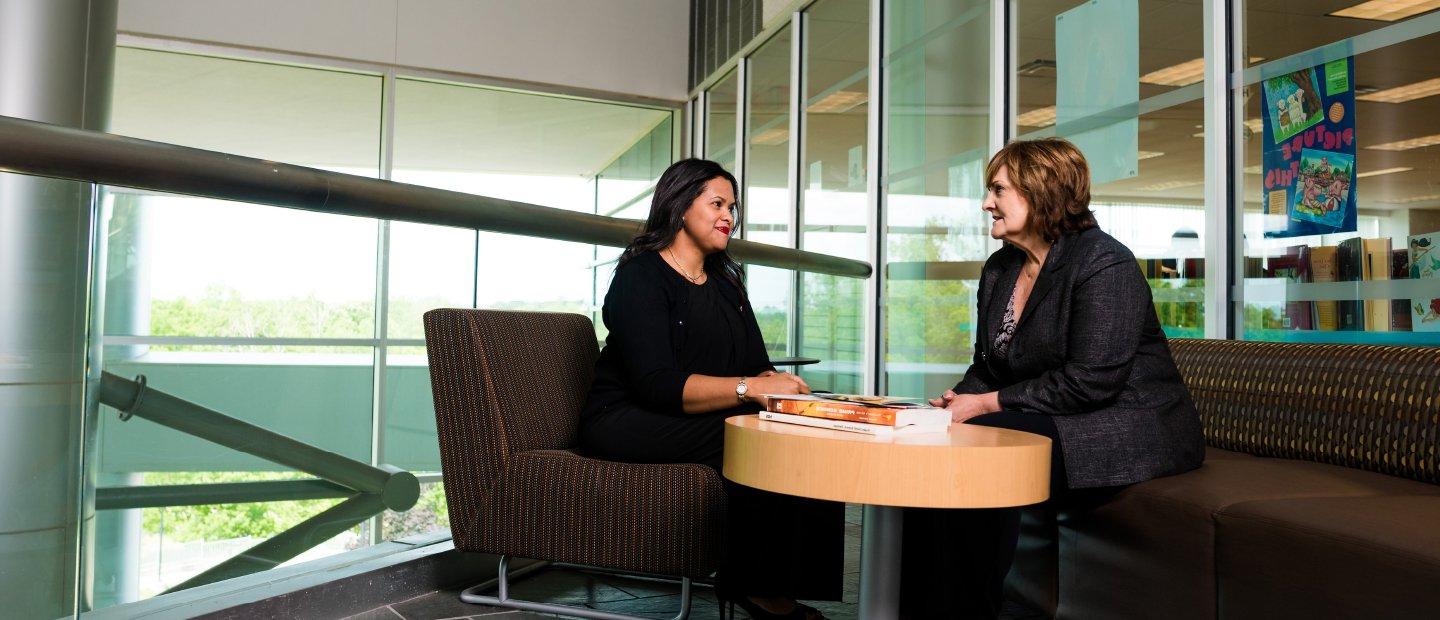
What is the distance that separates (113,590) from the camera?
6.12 ft

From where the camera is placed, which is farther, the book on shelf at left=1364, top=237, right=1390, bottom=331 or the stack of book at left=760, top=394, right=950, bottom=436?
the book on shelf at left=1364, top=237, right=1390, bottom=331

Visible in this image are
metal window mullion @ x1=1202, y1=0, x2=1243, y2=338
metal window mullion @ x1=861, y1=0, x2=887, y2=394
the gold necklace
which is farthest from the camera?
metal window mullion @ x1=861, y1=0, x2=887, y2=394

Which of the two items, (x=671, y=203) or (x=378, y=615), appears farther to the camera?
(x=671, y=203)

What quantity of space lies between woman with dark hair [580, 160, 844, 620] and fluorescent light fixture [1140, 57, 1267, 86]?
1658mm

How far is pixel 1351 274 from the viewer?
2711 mm

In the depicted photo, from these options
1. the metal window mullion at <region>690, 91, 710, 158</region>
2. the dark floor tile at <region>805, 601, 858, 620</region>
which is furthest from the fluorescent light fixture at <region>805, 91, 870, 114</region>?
the dark floor tile at <region>805, 601, 858, 620</region>

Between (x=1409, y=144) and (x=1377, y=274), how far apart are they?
1.07ft

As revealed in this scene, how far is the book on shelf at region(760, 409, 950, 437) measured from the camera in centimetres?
164

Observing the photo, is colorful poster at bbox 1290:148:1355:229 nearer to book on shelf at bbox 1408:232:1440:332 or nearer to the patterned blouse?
book on shelf at bbox 1408:232:1440:332

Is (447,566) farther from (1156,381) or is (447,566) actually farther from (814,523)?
(1156,381)

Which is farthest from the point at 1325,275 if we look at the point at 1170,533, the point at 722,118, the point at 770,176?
the point at 722,118

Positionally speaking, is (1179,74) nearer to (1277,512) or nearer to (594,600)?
(1277,512)

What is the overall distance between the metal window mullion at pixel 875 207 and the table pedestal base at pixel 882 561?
3445mm

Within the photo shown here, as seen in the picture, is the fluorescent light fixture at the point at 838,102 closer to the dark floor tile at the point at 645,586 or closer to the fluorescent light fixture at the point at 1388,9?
the fluorescent light fixture at the point at 1388,9
